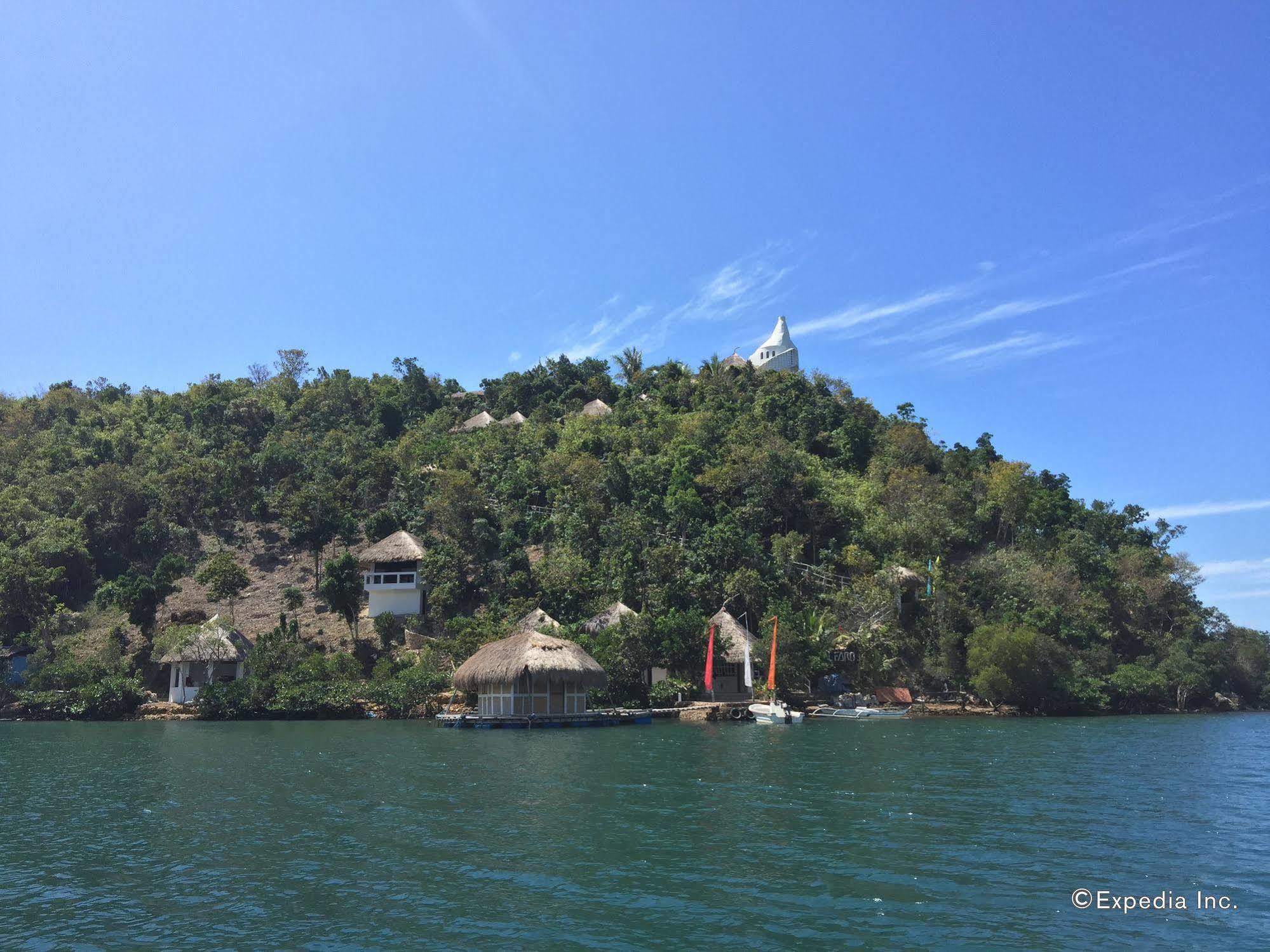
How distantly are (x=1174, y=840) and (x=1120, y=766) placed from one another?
9612 mm

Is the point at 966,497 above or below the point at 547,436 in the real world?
below

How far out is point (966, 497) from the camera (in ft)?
189

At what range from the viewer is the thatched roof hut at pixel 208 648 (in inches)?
1623

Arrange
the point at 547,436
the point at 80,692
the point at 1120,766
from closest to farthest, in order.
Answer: the point at 1120,766, the point at 80,692, the point at 547,436

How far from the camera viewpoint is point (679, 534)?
48281 mm

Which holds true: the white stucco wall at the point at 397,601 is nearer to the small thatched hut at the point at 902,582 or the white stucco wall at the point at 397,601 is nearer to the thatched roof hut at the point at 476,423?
the thatched roof hut at the point at 476,423

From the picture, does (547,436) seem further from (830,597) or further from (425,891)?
(425,891)

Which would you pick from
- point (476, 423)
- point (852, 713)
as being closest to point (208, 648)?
point (852, 713)

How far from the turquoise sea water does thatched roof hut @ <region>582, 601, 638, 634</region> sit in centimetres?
1384

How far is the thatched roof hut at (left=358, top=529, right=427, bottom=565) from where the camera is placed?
47938 mm

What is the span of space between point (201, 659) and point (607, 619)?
19412mm

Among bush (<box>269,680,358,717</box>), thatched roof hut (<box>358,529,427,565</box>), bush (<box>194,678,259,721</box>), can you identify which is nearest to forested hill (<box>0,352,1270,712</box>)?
thatched roof hut (<box>358,529,427,565</box>)

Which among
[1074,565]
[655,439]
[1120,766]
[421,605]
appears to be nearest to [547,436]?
[655,439]

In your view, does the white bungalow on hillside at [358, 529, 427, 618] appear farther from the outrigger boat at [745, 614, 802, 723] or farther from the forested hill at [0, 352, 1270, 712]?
the outrigger boat at [745, 614, 802, 723]
